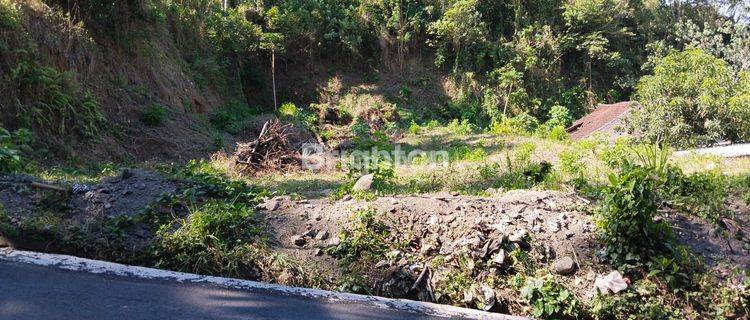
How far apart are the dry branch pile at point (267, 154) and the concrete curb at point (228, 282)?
553 cm

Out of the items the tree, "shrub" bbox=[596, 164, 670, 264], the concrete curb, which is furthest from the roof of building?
the concrete curb

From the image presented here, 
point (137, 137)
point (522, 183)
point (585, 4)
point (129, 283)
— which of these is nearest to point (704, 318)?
point (522, 183)

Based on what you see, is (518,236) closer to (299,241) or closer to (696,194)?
(299,241)

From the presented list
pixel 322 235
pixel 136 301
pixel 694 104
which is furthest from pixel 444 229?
pixel 694 104

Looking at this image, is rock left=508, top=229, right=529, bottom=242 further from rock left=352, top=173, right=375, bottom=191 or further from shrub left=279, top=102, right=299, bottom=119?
shrub left=279, top=102, right=299, bottom=119

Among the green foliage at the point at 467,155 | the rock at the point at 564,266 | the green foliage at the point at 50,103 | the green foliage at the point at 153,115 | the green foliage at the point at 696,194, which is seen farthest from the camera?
the green foliage at the point at 153,115

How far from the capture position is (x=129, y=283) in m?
3.62

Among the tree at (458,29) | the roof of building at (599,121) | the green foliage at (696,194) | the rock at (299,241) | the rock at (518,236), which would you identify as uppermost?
the tree at (458,29)

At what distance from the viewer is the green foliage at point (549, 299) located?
147 inches

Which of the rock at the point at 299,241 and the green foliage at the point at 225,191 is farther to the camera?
the green foliage at the point at 225,191

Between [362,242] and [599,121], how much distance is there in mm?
16887

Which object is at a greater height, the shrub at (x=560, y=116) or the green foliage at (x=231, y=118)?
the green foliage at (x=231, y=118)

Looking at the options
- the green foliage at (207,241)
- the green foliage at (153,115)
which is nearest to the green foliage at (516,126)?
the green foliage at (153,115)

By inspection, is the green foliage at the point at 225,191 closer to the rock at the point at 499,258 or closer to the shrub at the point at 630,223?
the rock at the point at 499,258
